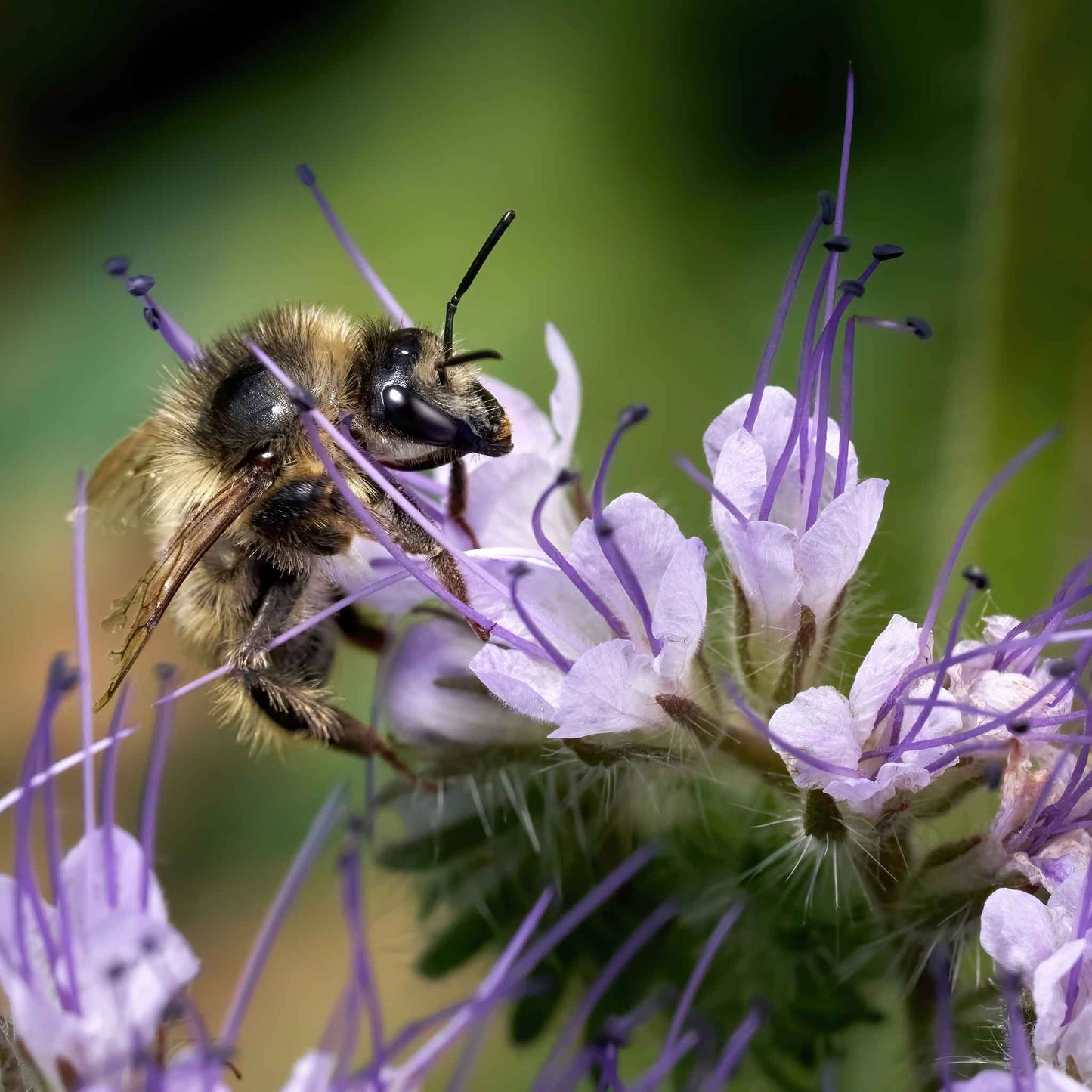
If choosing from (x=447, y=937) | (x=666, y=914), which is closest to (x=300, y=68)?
(x=447, y=937)

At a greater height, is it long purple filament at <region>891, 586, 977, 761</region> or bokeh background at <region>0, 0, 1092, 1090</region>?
bokeh background at <region>0, 0, 1092, 1090</region>

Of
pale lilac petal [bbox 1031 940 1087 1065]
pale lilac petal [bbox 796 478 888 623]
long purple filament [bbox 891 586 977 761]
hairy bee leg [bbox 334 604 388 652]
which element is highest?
hairy bee leg [bbox 334 604 388 652]

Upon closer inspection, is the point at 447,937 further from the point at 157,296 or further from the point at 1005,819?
the point at 157,296

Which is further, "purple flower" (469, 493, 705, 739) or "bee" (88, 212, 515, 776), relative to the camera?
"bee" (88, 212, 515, 776)

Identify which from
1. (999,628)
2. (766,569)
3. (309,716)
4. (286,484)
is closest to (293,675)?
(309,716)

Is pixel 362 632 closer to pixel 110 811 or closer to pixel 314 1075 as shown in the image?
pixel 110 811

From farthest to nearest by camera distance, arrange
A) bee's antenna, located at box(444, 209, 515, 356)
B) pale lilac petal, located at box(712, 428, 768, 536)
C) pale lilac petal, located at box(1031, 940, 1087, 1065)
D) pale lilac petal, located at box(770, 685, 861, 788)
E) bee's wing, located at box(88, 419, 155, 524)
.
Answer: bee's wing, located at box(88, 419, 155, 524)
bee's antenna, located at box(444, 209, 515, 356)
pale lilac petal, located at box(712, 428, 768, 536)
pale lilac petal, located at box(770, 685, 861, 788)
pale lilac petal, located at box(1031, 940, 1087, 1065)

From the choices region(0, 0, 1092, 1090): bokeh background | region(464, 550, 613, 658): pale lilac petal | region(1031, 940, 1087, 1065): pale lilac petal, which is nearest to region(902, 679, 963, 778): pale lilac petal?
region(1031, 940, 1087, 1065): pale lilac petal

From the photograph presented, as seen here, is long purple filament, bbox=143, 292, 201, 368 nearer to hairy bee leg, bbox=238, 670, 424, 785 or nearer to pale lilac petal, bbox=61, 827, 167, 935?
hairy bee leg, bbox=238, 670, 424, 785
